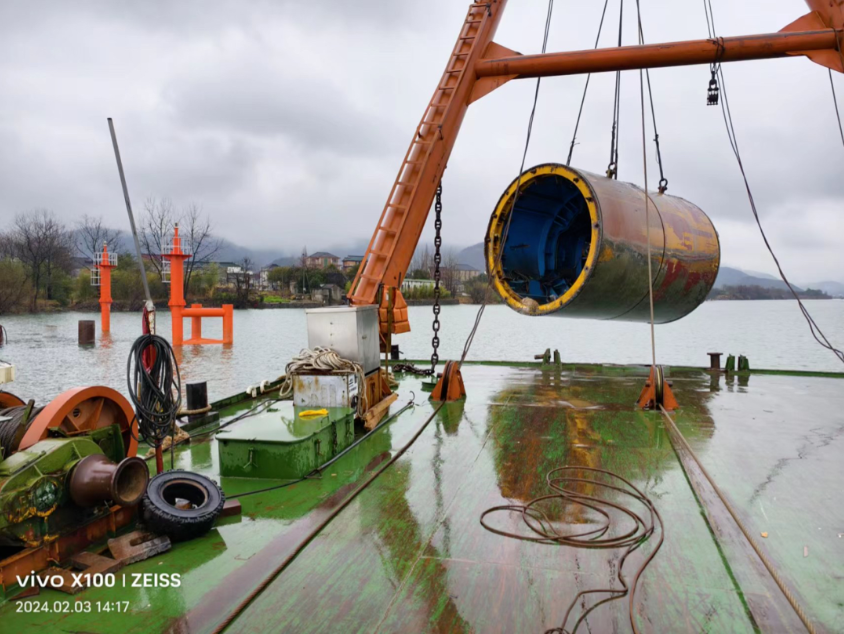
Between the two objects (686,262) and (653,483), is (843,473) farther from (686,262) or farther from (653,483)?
(686,262)

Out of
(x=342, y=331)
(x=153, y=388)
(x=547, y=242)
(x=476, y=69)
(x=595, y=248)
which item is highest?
(x=476, y=69)

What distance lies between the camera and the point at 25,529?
2605 millimetres

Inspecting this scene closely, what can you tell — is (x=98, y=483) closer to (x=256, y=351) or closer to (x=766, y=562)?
(x=766, y=562)

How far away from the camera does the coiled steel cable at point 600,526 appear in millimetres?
2639

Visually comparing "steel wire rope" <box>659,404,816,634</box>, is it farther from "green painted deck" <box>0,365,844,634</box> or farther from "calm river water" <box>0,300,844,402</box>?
"calm river water" <box>0,300,844,402</box>

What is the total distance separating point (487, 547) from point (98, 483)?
6.61 ft

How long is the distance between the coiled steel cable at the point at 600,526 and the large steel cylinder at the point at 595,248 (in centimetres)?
229

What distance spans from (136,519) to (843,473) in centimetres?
503

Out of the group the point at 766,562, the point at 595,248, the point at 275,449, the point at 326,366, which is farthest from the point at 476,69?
the point at 766,562

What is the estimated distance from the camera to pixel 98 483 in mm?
2848

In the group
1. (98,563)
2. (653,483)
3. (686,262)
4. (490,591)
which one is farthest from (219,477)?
(686,262)

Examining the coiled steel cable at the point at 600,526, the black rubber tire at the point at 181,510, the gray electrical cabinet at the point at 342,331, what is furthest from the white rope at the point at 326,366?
the coiled steel cable at the point at 600,526

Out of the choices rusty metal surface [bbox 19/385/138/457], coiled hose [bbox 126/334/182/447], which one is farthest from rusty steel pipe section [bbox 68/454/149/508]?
coiled hose [bbox 126/334/182/447]
